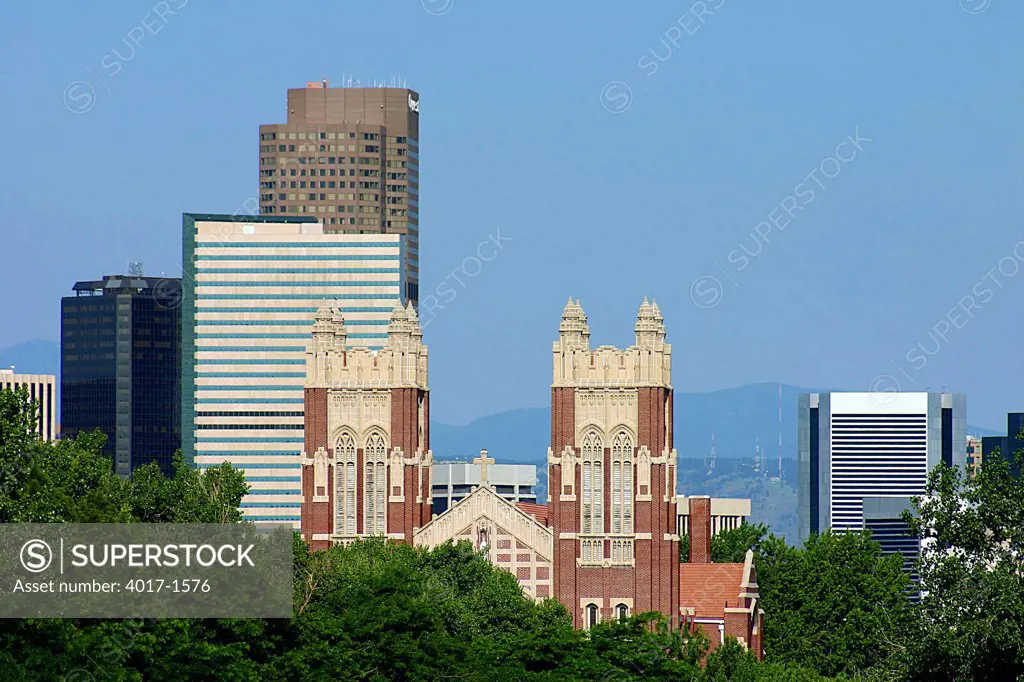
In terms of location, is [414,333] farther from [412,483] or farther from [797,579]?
[797,579]

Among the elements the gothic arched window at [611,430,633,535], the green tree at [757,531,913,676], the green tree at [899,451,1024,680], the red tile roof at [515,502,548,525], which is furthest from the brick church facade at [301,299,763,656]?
the green tree at [899,451,1024,680]

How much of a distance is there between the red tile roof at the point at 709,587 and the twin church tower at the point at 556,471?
157 inches

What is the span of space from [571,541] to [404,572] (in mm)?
30656

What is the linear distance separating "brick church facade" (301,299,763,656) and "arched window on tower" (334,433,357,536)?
0.06m

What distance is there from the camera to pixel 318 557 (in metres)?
118

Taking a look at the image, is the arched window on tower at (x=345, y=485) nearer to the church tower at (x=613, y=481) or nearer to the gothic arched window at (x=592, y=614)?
the church tower at (x=613, y=481)

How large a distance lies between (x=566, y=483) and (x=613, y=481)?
2.90 meters

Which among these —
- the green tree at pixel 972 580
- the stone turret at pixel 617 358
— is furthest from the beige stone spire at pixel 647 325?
the green tree at pixel 972 580

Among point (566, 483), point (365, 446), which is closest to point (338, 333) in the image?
point (365, 446)

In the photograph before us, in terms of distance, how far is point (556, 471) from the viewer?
465 ft

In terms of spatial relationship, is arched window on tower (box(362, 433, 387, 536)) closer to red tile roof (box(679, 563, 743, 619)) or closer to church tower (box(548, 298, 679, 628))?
church tower (box(548, 298, 679, 628))

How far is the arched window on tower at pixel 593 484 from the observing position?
141 metres

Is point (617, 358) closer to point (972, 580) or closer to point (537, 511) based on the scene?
point (537, 511)

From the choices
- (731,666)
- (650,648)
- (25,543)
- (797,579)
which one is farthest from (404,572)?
(797,579)
